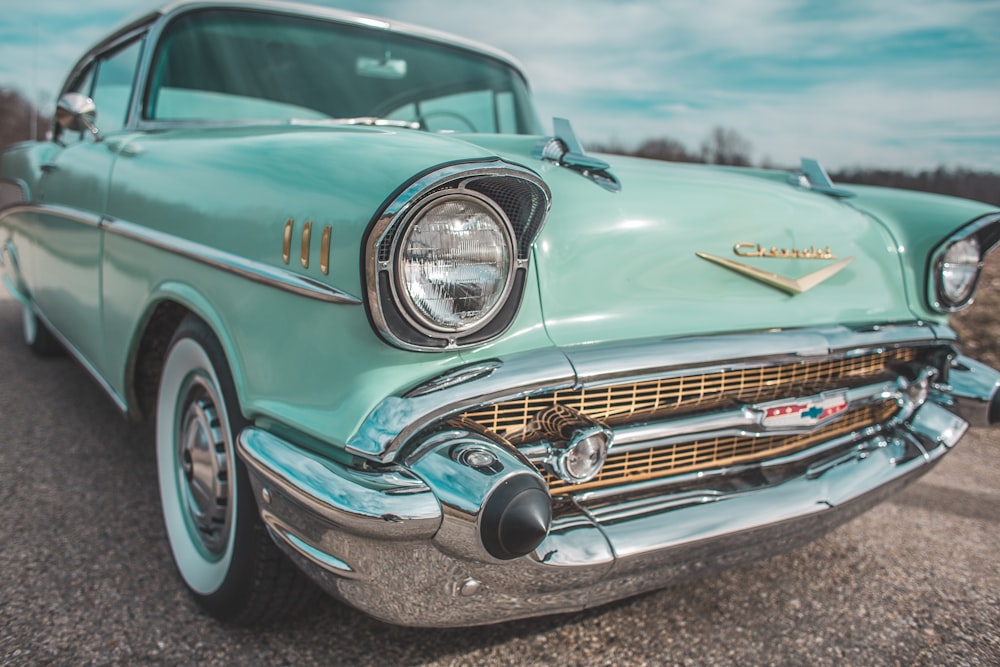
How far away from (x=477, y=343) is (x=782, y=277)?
78 centimetres

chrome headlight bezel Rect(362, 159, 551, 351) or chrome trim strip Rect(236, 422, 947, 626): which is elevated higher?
chrome headlight bezel Rect(362, 159, 551, 351)

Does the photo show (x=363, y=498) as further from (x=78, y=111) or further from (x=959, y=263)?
(x=78, y=111)

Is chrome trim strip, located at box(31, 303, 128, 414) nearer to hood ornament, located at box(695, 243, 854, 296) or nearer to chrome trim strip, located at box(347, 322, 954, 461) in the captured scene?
chrome trim strip, located at box(347, 322, 954, 461)

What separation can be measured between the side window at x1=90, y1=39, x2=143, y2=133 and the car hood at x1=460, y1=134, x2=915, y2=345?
1638 millimetres

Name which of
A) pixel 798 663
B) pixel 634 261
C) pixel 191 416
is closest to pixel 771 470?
pixel 798 663

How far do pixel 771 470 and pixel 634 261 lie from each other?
0.54 m

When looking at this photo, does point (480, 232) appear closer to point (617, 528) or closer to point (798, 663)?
point (617, 528)

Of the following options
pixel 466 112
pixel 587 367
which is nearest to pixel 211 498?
pixel 587 367

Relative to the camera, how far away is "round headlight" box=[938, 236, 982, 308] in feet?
6.47

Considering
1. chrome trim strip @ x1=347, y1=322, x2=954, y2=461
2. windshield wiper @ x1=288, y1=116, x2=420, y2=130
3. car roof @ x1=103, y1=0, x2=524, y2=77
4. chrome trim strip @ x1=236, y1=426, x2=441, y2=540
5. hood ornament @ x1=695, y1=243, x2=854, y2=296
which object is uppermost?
car roof @ x1=103, y1=0, x2=524, y2=77

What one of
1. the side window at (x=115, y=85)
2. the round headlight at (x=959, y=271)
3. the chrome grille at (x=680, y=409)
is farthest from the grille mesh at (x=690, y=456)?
the side window at (x=115, y=85)

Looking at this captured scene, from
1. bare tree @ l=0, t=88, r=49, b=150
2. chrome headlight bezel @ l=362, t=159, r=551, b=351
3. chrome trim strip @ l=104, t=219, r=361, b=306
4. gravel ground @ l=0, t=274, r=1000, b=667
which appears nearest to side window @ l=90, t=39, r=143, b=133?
chrome trim strip @ l=104, t=219, r=361, b=306

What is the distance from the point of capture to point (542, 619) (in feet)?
5.49

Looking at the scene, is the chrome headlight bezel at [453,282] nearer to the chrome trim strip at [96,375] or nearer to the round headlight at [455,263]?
the round headlight at [455,263]
